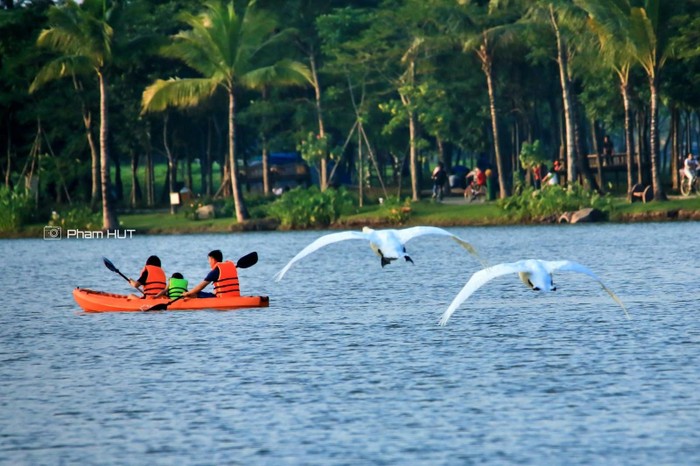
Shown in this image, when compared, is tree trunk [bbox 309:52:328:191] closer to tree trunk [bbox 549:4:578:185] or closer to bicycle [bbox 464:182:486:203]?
bicycle [bbox 464:182:486:203]

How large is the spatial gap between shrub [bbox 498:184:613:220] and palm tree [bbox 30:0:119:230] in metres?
18.7

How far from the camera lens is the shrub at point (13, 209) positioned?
75.2 metres

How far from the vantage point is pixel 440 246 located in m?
69.6

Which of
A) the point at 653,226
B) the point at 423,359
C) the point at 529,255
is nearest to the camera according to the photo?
the point at 423,359

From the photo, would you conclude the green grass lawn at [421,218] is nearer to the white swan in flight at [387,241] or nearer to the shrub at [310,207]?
the shrub at [310,207]

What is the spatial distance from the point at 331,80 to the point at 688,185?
74.2 feet

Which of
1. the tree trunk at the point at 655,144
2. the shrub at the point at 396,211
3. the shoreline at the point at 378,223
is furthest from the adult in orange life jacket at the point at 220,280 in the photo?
the tree trunk at the point at 655,144

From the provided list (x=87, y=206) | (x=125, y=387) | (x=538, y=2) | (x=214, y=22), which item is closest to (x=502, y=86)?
(x=538, y=2)

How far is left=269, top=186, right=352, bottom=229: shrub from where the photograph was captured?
230 feet

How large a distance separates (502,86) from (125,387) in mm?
54479

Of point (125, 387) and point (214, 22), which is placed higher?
point (214, 22)

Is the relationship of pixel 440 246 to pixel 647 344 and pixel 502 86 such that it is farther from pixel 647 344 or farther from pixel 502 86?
pixel 647 344

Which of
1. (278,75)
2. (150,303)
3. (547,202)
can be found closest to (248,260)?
(150,303)

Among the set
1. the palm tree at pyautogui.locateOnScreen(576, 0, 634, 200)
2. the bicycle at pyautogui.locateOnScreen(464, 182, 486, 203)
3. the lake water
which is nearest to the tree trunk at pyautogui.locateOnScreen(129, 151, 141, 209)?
the bicycle at pyautogui.locateOnScreen(464, 182, 486, 203)
